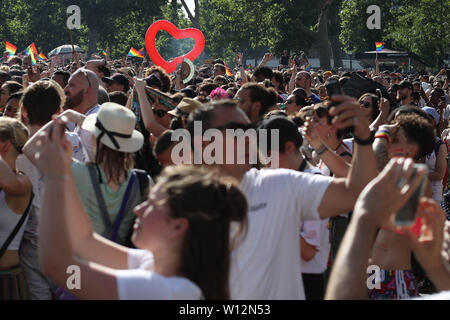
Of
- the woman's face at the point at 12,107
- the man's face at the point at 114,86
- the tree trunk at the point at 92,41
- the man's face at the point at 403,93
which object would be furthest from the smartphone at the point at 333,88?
the tree trunk at the point at 92,41

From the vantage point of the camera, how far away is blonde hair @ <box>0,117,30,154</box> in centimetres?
402

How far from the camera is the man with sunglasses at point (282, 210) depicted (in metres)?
2.69

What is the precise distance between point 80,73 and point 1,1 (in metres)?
51.4

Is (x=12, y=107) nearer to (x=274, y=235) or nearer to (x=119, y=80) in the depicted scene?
(x=119, y=80)

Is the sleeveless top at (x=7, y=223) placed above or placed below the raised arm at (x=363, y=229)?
below

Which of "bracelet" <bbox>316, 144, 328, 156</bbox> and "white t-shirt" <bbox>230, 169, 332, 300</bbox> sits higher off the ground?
"bracelet" <bbox>316, 144, 328, 156</bbox>

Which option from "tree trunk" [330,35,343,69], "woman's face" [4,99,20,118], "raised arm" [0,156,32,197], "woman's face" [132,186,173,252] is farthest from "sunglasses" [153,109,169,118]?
"tree trunk" [330,35,343,69]

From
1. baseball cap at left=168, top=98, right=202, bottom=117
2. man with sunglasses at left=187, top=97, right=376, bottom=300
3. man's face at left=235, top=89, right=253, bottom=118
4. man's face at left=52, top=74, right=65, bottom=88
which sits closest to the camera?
man with sunglasses at left=187, top=97, right=376, bottom=300

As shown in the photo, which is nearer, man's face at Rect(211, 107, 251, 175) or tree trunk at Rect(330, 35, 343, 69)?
man's face at Rect(211, 107, 251, 175)

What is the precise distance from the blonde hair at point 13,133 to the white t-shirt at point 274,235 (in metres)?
1.87

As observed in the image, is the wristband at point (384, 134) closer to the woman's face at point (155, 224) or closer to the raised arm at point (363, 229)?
the raised arm at point (363, 229)

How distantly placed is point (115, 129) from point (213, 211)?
5.47 ft

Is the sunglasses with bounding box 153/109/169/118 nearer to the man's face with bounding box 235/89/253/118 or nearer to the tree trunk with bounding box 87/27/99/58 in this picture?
the man's face with bounding box 235/89/253/118

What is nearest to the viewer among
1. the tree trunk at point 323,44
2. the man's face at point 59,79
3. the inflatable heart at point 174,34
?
the man's face at point 59,79
